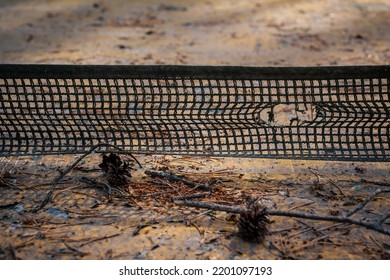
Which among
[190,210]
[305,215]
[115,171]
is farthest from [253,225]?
[115,171]

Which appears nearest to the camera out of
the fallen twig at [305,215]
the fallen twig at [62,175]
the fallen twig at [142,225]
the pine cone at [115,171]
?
the fallen twig at [305,215]

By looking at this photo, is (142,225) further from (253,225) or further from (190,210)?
(253,225)

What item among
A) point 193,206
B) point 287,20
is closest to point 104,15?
point 287,20

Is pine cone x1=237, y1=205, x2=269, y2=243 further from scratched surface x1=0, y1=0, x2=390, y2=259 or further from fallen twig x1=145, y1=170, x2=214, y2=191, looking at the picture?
fallen twig x1=145, y1=170, x2=214, y2=191

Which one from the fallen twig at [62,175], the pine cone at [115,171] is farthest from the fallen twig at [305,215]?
the fallen twig at [62,175]

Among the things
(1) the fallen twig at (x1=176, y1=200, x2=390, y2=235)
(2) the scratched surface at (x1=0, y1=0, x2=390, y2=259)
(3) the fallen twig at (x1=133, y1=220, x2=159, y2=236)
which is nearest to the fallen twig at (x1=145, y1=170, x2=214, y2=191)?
(2) the scratched surface at (x1=0, y1=0, x2=390, y2=259)

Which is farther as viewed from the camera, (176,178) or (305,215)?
(176,178)

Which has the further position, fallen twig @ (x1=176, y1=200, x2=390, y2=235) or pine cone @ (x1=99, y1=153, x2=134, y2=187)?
pine cone @ (x1=99, y1=153, x2=134, y2=187)

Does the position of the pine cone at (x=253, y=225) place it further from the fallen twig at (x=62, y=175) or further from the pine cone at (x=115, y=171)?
the fallen twig at (x=62, y=175)

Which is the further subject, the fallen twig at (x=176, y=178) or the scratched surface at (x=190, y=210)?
the fallen twig at (x=176, y=178)

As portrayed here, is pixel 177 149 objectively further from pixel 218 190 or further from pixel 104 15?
pixel 104 15

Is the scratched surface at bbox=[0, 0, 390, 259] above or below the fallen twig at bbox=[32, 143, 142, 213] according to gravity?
below
